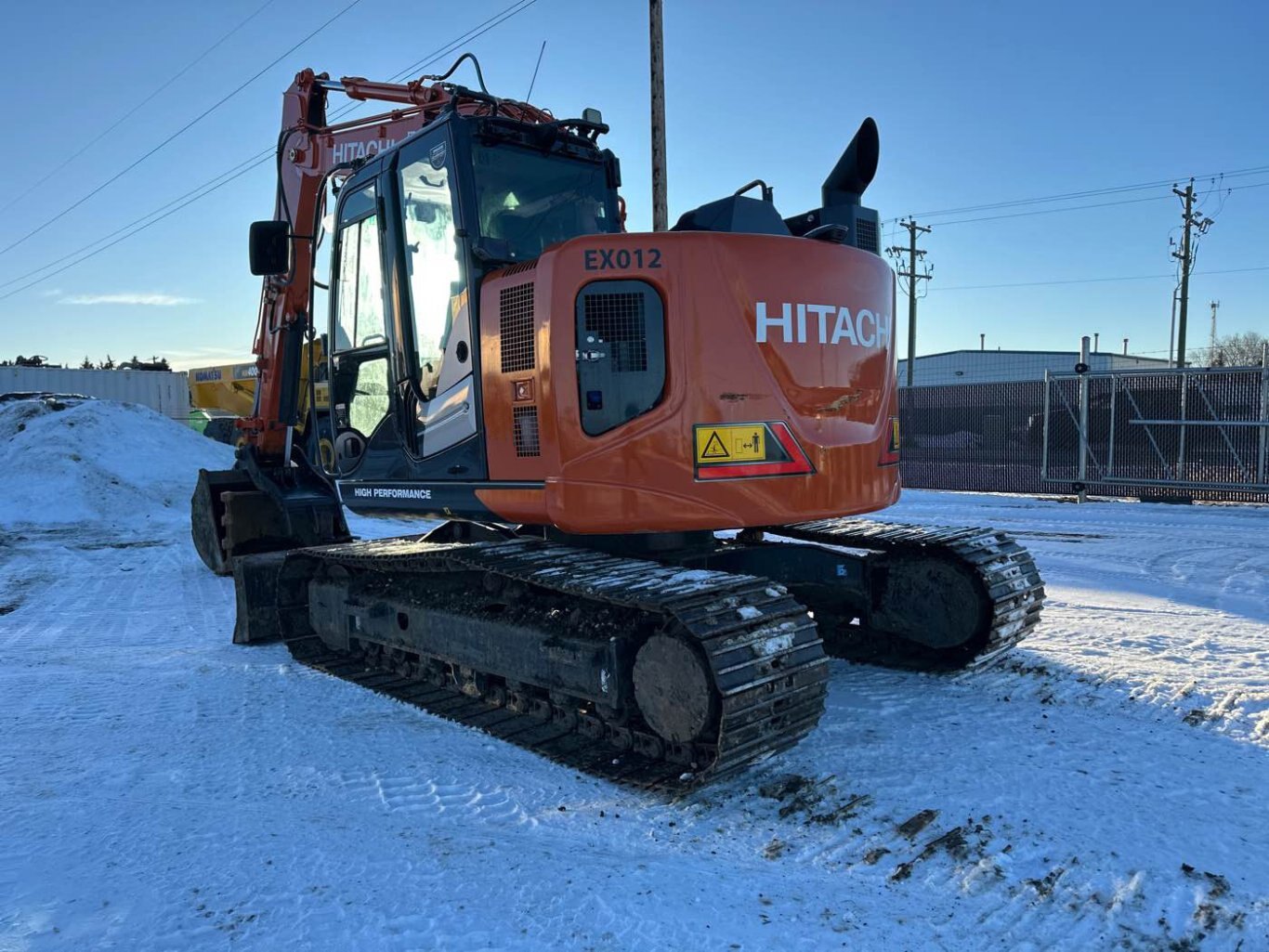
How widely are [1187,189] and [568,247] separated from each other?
44730mm

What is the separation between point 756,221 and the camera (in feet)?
14.3

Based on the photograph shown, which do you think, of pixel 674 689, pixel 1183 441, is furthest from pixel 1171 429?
pixel 674 689

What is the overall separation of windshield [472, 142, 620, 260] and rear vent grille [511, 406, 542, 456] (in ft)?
3.01

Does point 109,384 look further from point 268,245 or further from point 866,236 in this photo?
point 866,236

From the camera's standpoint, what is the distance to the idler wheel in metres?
3.51

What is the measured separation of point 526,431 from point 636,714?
141cm

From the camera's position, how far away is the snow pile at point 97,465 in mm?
13414

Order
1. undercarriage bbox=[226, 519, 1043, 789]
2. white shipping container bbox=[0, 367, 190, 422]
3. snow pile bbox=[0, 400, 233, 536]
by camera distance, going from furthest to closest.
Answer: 1. white shipping container bbox=[0, 367, 190, 422]
2. snow pile bbox=[0, 400, 233, 536]
3. undercarriage bbox=[226, 519, 1043, 789]

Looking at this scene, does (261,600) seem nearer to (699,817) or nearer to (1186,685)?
(699,817)

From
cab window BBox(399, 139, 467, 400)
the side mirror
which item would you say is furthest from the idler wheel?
the side mirror

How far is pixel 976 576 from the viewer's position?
16.1ft

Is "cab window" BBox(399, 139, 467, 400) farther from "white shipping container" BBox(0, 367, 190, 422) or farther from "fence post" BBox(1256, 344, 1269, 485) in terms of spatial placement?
"white shipping container" BBox(0, 367, 190, 422)

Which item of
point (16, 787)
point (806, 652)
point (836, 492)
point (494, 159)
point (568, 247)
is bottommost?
point (16, 787)

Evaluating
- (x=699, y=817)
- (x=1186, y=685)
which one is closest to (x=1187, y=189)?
(x=1186, y=685)
